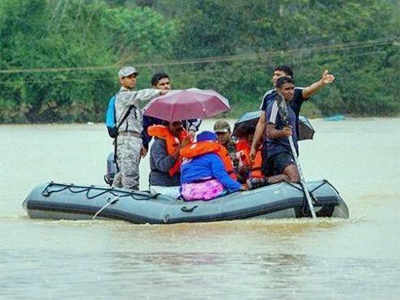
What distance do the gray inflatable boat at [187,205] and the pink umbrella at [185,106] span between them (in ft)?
2.59

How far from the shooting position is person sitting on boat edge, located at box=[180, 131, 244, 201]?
15094 mm

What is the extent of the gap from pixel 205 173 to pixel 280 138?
3.28 ft

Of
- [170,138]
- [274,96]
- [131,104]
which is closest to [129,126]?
[131,104]

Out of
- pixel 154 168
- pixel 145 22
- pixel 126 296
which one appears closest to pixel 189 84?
pixel 145 22

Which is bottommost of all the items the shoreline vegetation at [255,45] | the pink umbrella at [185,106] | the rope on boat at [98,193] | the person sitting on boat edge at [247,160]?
the shoreline vegetation at [255,45]

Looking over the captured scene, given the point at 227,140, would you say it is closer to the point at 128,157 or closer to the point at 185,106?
the point at 185,106

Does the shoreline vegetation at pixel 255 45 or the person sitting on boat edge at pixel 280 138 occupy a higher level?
the person sitting on boat edge at pixel 280 138

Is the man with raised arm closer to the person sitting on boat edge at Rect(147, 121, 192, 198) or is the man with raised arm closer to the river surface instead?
the person sitting on boat edge at Rect(147, 121, 192, 198)

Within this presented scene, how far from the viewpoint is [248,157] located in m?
16.0

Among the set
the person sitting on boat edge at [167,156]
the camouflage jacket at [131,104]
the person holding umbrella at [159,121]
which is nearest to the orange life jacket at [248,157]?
the person holding umbrella at [159,121]

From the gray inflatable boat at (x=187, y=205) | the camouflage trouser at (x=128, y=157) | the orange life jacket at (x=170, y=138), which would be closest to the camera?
the gray inflatable boat at (x=187, y=205)

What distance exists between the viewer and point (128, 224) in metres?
15.4

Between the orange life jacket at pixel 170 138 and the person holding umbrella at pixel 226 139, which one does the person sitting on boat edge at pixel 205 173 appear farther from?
the person holding umbrella at pixel 226 139

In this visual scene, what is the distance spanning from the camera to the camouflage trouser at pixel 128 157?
16.1 meters
